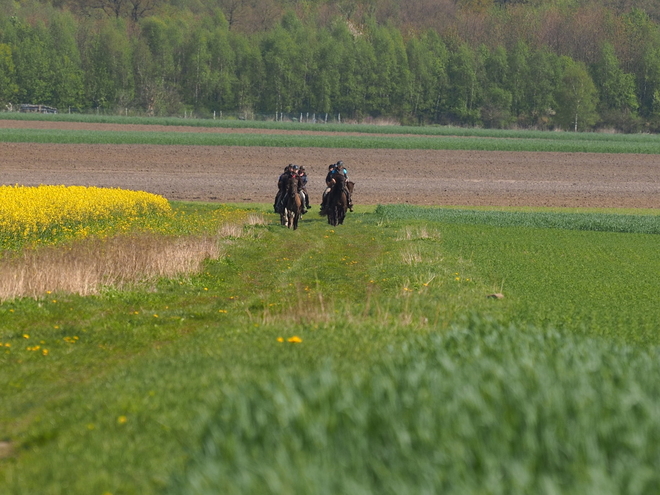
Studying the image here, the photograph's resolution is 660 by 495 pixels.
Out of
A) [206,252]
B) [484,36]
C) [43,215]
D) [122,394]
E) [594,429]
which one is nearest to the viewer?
[594,429]

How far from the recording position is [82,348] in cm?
1277

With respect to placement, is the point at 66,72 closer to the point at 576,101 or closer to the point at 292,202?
the point at 576,101

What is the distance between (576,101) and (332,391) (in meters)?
114

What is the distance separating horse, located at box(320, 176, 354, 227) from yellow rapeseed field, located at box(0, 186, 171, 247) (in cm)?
592

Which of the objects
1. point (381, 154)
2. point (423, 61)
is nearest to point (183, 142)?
point (381, 154)

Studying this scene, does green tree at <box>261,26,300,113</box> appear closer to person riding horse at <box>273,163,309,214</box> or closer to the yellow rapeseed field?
the yellow rapeseed field

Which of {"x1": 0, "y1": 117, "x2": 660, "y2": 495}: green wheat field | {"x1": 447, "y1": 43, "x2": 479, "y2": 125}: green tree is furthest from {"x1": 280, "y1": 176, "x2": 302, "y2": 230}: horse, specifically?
{"x1": 447, "y1": 43, "x2": 479, "y2": 125}: green tree

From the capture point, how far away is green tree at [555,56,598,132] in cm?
11625

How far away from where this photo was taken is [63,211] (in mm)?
27703

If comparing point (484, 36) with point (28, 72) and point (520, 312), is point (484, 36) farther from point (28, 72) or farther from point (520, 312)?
point (520, 312)

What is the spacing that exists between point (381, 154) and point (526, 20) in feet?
323

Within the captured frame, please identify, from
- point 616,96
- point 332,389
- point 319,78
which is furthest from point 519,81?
point 332,389

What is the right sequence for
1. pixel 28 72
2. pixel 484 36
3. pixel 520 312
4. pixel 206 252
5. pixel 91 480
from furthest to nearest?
pixel 484 36 < pixel 28 72 < pixel 206 252 < pixel 520 312 < pixel 91 480

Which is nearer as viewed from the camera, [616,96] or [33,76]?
[33,76]
